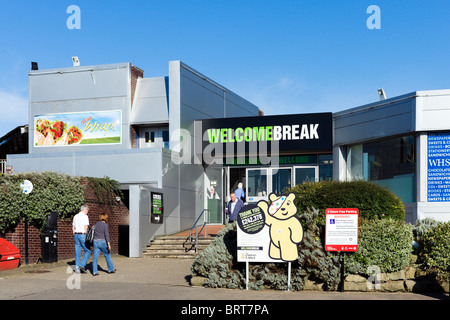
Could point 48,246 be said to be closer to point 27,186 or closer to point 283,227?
point 27,186

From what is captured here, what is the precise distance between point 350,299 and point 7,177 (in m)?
10.8

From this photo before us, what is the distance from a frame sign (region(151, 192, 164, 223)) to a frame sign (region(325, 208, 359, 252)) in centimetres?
962

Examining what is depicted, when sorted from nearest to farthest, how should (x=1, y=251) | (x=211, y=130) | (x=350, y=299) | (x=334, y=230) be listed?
(x=350, y=299), (x=334, y=230), (x=1, y=251), (x=211, y=130)

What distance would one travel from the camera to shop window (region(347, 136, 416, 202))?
18.4 m

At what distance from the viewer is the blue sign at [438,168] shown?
1758 centimetres

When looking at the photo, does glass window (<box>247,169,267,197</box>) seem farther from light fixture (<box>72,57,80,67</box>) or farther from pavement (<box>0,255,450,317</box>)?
light fixture (<box>72,57,80,67</box>)

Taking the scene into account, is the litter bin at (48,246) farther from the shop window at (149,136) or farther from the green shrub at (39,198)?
the shop window at (149,136)

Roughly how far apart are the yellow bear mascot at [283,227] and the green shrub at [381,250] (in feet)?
3.81

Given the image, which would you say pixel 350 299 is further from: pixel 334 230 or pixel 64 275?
pixel 64 275

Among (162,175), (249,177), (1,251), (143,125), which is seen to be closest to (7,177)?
(1,251)

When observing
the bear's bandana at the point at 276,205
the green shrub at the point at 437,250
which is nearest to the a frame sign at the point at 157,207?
the bear's bandana at the point at 276,205

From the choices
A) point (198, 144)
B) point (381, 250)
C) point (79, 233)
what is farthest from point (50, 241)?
point (381, 250)

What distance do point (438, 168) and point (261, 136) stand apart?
750cm

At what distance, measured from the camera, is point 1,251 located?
50.4ft
